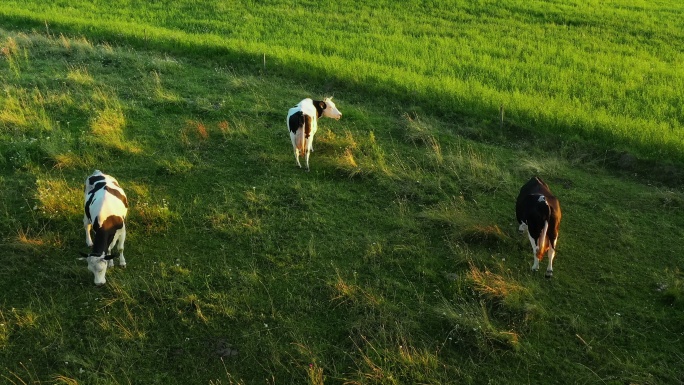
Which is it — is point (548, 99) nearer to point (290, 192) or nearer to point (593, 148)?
point (593, 148)

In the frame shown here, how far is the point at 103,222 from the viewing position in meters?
7.55

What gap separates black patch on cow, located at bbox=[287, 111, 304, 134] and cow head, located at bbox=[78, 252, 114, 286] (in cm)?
445

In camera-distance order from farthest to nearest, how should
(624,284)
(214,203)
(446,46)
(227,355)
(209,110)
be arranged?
(446,46) < (209,110) < (214,203) < (624,284) < (227,355)

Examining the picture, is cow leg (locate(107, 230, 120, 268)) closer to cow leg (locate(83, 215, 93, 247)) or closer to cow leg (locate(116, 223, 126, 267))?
cow leg (locate(116, 223, 126, 267))

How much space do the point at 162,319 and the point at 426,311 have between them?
327 cm

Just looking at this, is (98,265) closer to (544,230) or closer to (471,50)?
(544,230)

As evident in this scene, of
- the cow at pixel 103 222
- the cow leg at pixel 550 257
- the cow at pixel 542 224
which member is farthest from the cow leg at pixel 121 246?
the cow leg at pixel 550 257

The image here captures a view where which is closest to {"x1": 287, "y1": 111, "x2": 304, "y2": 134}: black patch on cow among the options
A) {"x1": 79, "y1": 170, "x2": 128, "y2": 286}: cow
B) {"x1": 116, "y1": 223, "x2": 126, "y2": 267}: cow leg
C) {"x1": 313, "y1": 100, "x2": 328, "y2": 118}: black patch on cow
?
{"x1": 313, "y1": 100, "x2": 328, "y2": 118}: black patch on cow

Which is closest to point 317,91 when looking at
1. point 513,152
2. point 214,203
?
point 513,152

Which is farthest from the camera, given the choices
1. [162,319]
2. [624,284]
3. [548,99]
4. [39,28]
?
[39,28]

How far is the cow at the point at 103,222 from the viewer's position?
7281 millimetres

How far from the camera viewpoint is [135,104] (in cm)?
1323

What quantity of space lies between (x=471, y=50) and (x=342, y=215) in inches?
449

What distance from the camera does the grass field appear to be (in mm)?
6387
